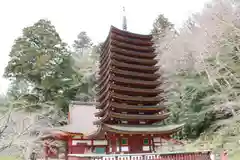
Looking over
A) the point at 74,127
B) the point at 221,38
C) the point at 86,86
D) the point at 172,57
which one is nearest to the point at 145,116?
the point at 74,127

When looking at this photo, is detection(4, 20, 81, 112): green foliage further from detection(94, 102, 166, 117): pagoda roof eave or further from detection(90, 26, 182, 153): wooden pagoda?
detection(94, 102, 166, 117): pagoda roof eave

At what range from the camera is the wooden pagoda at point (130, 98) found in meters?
Answer: 13.9

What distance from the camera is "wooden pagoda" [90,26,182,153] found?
45.8 feet

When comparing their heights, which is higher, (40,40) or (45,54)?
(40,40)

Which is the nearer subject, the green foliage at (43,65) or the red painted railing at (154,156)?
the red painted railing at (154,156)

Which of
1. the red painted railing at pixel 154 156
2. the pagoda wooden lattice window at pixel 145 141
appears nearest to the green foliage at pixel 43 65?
the pagoda wooden lattice window at pixel 145 141

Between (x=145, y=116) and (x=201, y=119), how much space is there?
27.6ft

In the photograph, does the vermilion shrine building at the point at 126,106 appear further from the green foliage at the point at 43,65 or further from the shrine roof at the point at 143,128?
the green foliage at the point at 43,65

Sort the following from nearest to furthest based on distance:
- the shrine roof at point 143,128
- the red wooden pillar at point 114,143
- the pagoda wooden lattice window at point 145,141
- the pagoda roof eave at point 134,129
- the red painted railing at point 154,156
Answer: the red painted railing at point 154,156
the pagoda roof eave at point 134,129
the shrine roof at point 143,128
the red wooden pillar at point 114,143
the pagoda wooden lattice window at point 145,141

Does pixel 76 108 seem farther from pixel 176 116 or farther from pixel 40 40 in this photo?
pixel 40 40

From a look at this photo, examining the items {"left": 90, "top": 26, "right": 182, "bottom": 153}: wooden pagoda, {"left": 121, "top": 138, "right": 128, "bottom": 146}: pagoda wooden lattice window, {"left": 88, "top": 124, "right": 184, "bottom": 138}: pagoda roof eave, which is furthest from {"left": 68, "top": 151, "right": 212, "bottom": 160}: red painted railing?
{"left": 121, "top": 138, "right": 128, "bottom": 146}: pagoda wooden lattice window

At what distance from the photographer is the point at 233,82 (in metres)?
20.0

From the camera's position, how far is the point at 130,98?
48.8ft

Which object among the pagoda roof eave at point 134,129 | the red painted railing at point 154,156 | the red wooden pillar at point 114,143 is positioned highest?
the pagoda roof eave at point 134,129
